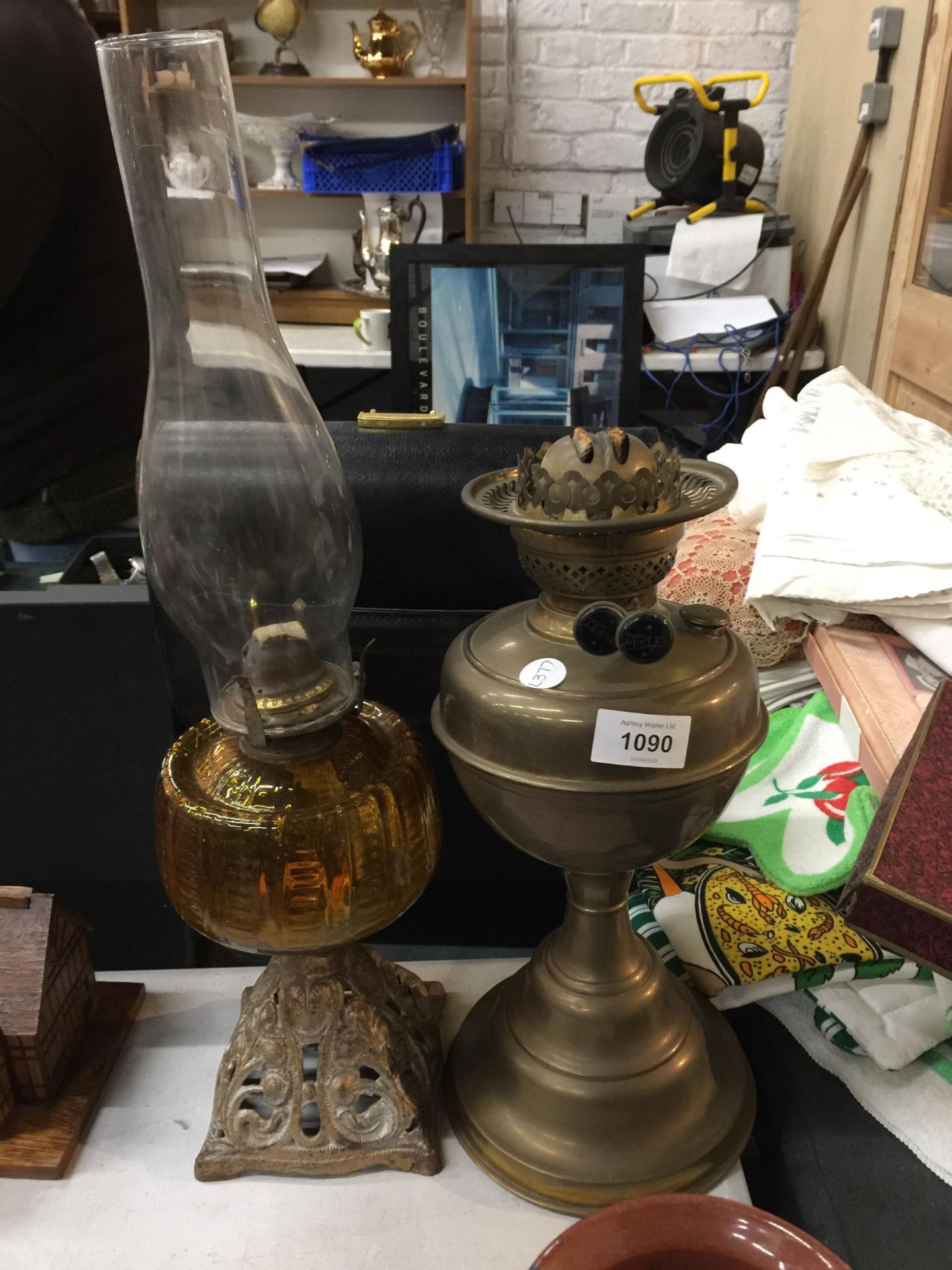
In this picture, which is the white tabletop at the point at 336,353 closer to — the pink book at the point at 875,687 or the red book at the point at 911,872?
the pink book at the point at 875,687

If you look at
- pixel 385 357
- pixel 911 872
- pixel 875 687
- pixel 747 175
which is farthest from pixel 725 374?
pixel 911 872

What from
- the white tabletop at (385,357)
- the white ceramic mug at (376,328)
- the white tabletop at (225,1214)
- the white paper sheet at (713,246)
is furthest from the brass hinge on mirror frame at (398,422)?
the white paper sheet at (713,246)

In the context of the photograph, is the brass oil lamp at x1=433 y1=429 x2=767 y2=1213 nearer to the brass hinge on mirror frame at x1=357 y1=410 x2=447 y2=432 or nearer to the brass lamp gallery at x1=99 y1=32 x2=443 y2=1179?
the brass lamp gallery at x1=99 y1=32 x2=443 y2=1179

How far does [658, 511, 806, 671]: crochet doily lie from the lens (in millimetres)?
997

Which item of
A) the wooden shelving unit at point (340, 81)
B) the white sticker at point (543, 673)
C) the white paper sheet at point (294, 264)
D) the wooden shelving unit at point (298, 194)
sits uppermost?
the wooden shelving unit at point (340, 81)

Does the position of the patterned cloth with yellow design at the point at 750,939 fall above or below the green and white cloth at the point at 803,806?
below

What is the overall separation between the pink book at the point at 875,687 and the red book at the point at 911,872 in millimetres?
70

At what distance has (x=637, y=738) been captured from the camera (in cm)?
56

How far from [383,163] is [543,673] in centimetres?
203

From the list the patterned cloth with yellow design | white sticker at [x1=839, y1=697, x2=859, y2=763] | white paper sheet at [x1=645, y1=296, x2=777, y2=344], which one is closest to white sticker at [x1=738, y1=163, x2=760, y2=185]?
white paper sheet at [x1=645, y1=296, x2=777, y2=344]

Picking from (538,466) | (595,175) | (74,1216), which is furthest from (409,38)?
(74,1216)

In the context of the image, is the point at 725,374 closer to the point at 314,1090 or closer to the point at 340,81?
the point at 340,81

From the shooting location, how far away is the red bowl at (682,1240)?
0.50m

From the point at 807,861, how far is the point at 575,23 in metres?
2.14
